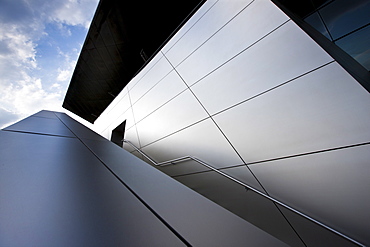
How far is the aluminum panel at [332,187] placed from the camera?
1635 mm

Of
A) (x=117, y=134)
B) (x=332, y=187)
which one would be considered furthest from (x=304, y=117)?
(x=117, y=134)

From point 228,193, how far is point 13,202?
296cm

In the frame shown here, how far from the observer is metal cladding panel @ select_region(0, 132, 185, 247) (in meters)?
0.40

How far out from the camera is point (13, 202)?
1.69ft

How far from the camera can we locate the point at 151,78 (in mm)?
4938

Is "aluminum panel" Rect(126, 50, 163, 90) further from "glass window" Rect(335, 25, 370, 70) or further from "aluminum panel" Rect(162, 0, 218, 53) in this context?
"glass window" Rect(335, 25, 370, 70)

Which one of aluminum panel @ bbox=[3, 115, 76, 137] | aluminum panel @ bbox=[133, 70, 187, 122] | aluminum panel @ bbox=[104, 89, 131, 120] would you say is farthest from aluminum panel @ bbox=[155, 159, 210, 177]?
aluminum panel @ bbox=[104, 89, 131, 120]

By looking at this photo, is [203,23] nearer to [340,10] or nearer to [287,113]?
[287,113]

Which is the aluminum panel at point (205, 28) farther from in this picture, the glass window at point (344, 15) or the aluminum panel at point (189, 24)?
the glass window at point (344, 15)

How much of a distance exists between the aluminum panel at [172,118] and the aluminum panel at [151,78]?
1.07m

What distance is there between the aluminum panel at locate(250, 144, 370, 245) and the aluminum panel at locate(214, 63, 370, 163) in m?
0.15

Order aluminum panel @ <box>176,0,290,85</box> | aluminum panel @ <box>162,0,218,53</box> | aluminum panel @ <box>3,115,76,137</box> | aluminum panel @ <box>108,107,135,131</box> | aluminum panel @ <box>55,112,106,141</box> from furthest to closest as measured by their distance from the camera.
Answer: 1. aluminum panel @ <box>108,107,135,131</box>
2. aluminum panel @ <box>162,0,218,53</box>
3. aluminum panel @ <box>176,0,290,85</box>
4. aluminum panel @ <box>55,112,106,141</box>
5. aluminum panel @ <box>3,115,76,137</box>

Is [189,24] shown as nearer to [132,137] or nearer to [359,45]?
[132,137]

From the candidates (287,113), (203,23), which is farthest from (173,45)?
(287,113)
